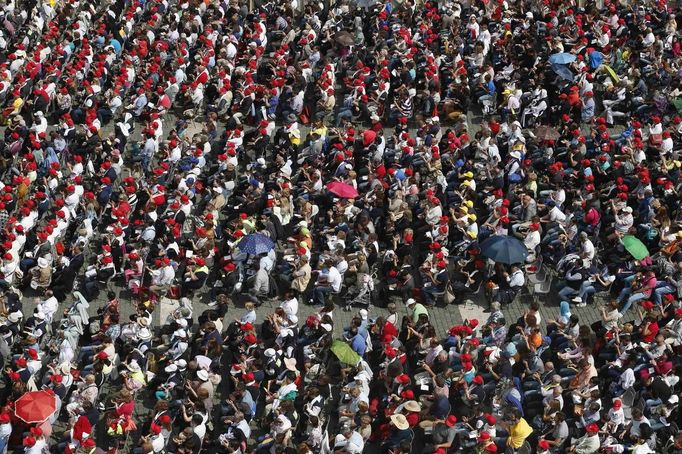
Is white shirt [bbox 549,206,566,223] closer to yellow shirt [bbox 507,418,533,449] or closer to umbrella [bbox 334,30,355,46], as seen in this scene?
yellow shirt [bbox 507,418,533,449]

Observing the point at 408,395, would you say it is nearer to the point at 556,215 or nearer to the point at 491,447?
the point at 491,447

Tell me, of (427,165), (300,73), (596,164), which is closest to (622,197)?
(596,164)

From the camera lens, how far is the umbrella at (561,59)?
1224 inches

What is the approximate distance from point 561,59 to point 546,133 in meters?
3.77

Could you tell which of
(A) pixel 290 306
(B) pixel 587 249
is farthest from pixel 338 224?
(B) pixel 587 249

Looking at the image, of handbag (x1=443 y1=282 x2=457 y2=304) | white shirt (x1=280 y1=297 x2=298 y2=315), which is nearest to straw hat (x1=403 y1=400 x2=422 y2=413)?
white shirt (x1=280 y1=297 x2=298 y2=315)

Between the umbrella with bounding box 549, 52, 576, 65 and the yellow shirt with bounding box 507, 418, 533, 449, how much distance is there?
1463 cm

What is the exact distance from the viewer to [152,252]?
24219mm

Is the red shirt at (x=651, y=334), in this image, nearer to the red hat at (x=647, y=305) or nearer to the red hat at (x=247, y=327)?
the red hat at (x=647, y=305)

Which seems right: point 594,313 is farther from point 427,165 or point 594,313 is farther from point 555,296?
point 427,165

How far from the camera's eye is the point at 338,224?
25.0 m

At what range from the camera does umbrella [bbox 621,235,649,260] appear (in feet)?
79.9

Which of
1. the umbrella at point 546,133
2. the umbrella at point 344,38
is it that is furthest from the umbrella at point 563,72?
the umbrella at point 344,38

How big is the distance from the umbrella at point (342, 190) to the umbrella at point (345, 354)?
208 inches
